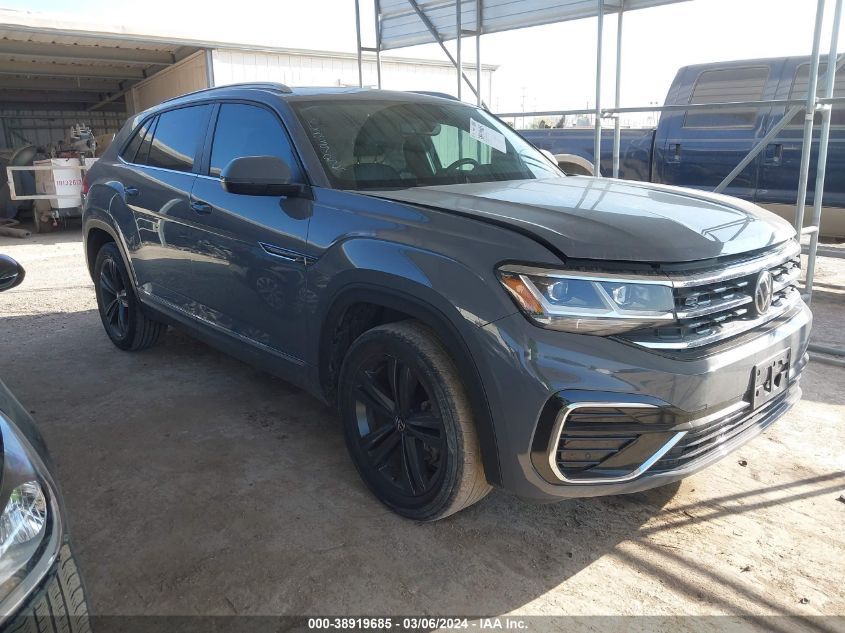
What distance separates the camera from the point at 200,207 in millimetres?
3594

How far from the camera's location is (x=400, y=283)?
2457 millimetres

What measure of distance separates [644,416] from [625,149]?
20.6ft

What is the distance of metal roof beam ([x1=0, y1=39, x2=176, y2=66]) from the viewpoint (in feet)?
44.8

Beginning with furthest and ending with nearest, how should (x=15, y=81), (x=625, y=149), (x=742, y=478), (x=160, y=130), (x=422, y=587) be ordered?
(x=15, y=81) < (x=625, y=149) < (x=160, y=130) < (x=742, y=478) < (x=422, y=587)

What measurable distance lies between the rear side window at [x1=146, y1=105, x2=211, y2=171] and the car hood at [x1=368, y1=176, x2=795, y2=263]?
1573 mm

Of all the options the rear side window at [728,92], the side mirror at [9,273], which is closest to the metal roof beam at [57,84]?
the rear side window at [728,92]

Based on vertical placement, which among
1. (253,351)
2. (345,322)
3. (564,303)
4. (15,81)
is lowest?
(253,351)

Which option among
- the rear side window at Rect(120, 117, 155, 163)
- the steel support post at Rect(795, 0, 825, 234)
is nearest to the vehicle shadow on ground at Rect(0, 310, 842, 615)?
the rear side window at Rect(120, 117, 155, 163)

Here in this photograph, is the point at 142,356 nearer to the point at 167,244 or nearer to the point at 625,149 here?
the point at 167,244

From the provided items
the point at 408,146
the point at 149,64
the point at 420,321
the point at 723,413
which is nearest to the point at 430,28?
the point at 408,146

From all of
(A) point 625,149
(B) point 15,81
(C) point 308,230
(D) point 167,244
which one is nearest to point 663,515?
(C) point 308,230

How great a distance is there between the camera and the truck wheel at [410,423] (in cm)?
235

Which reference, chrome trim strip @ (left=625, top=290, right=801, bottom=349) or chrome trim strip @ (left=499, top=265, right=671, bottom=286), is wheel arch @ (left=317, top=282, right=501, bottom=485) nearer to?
chrome trim strip @ (left=499, top=265, right=671, bottom=286)

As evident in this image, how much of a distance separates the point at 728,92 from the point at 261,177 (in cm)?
627
